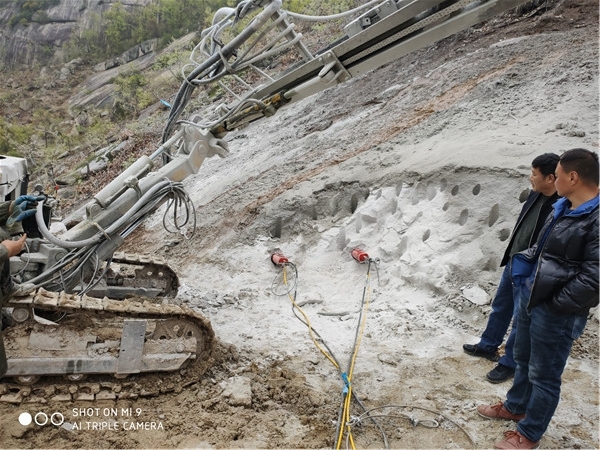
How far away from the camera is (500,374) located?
388 centimetres

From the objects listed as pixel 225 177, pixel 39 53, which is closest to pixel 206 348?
pixel 225 177

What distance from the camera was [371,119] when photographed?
9445 mm

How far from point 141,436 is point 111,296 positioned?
2258 millimetres

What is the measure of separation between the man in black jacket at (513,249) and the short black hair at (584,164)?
883 millimetres

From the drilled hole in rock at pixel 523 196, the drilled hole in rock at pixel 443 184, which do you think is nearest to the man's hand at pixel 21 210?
the drilled hole in rock at pixel 443 184

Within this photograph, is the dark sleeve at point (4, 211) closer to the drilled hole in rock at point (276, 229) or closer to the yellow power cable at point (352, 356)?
the yellow power cable at point (352, 356)

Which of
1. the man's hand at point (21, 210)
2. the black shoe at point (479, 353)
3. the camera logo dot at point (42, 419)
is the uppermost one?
the man's hand at point (21, 210)

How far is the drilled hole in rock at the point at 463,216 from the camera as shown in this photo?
5590mm

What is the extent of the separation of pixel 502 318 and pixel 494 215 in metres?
1.72

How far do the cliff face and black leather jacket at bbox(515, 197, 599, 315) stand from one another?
5397cm

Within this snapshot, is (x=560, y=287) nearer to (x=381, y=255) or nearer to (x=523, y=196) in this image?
(x=523, y=196)

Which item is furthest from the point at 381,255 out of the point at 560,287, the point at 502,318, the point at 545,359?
the point at 560,287

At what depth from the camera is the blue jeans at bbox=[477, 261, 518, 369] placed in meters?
3.87

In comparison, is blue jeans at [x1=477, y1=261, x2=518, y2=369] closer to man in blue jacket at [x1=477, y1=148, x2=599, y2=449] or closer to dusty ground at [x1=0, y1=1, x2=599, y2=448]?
dusty ground at [x1=0, y1=1, x2=599, y2=448]
